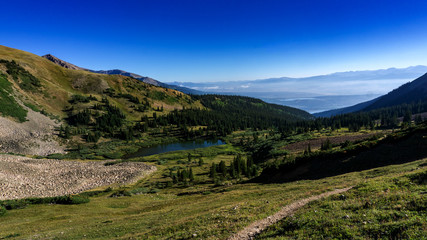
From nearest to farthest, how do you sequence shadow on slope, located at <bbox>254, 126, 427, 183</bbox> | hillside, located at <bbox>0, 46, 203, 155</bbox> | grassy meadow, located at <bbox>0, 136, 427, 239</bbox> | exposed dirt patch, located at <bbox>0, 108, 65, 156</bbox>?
1. grassy meadow, located at <bbox>0, 136, 427, 239</bbox>
2. shadow on slope, located at <bbox>254, 126, 427, 183</bbox>
3. exposed dirt patch, located at <bbox>0, 108, 65, 156</bbox>
4. hillside, located at <bbox>0, 46, 203, 155</bbox>

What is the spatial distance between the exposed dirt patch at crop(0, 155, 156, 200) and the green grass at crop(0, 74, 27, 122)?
58847 mm

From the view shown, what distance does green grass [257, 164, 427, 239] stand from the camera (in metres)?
10.1

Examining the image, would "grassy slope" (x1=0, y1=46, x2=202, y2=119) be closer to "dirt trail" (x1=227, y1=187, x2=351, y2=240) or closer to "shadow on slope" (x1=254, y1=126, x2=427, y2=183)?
"shadow on slope" (x1=254, y1=126, x2=427, y2=183)

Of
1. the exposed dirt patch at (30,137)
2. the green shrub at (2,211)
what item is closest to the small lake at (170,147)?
the exposed dirt patch at (30,137)

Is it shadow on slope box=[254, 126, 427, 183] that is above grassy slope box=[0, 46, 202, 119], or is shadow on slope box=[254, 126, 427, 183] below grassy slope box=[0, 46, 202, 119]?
below

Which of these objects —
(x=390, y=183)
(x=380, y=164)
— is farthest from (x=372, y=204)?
(x=380, y=164)

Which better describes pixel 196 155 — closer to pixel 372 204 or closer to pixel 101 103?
pixel 372 204

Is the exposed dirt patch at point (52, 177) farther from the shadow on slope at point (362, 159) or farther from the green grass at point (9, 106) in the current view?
the green grass at point (9, 106)

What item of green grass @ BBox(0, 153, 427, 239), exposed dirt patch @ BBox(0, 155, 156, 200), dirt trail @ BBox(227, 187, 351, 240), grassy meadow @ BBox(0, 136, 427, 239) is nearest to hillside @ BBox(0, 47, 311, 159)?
exposed dirt patch @ BBox(0, 155, 156, 200)

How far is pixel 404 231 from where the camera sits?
953 cm

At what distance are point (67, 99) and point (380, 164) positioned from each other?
189 metres

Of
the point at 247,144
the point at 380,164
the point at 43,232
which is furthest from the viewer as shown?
the point at 247,144

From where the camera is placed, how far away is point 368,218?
12039 mm

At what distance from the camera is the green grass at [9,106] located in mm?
103938
